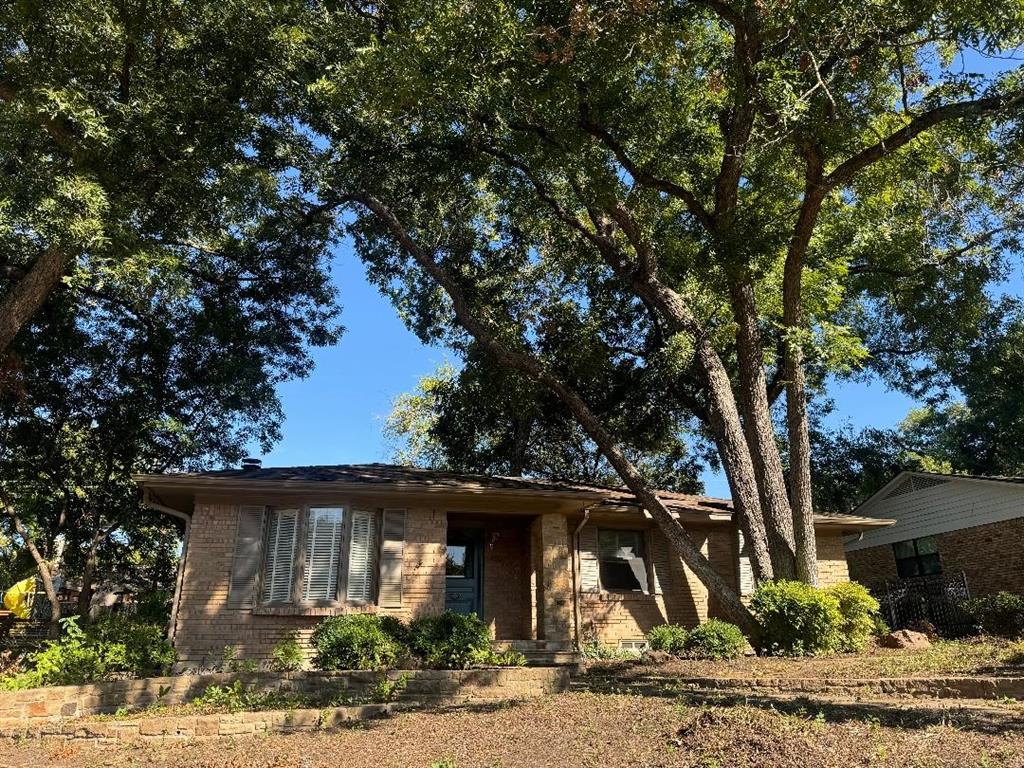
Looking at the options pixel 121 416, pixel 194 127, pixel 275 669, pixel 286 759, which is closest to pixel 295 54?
pixel 194 127

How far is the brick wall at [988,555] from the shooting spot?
55.0 ft

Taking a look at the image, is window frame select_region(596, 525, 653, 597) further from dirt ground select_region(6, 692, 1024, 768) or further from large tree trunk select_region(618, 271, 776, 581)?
dirt ground select_region(6, 692, 1024, 768)

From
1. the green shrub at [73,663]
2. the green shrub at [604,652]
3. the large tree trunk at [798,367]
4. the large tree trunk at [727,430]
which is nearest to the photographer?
the green shrub at [73,663]

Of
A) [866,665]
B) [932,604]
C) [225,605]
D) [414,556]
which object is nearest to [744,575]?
[932,604]

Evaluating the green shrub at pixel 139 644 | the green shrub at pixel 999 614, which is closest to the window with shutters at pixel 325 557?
the green shrub at pixel 139 644

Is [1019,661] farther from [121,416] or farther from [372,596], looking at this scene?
[121,416]

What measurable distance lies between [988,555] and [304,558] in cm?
1657

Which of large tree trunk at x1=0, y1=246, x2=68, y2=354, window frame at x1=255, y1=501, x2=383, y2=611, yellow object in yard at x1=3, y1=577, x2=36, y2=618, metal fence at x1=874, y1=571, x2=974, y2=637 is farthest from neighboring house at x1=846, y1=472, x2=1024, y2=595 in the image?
yellow object in yard at x1=3, y1=577, x2=36, y2=618

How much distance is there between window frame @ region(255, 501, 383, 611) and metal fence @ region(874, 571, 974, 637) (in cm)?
1265

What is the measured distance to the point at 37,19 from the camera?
→ 1009 cm

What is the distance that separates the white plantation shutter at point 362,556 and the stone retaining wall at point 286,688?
242 cm

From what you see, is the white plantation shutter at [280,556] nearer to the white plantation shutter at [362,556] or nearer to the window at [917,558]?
the white plantation shutter at [362,556]

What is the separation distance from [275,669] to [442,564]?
323 centimetres

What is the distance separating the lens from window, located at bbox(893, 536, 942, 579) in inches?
743
